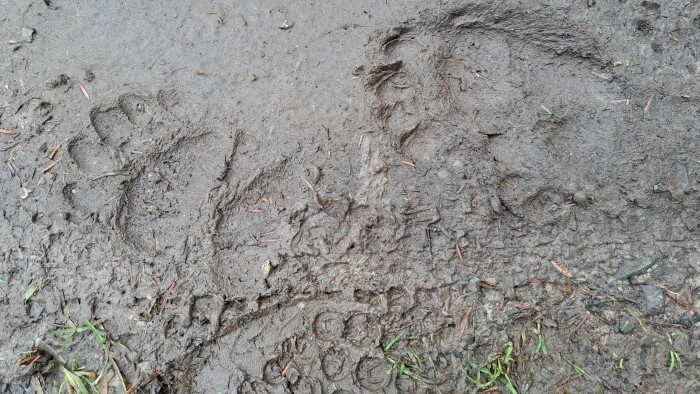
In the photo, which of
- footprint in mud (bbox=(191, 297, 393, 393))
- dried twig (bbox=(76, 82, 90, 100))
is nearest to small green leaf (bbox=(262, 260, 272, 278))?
footprint in mud (bbox=(191, 297, 393, 393))

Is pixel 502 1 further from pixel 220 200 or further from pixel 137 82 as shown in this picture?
pixel 137 82

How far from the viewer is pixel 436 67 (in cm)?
235

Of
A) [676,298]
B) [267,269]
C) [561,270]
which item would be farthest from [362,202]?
[676,298]

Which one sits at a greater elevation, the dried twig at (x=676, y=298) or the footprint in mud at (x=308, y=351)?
the footprint in mud at (x=308, y=351)

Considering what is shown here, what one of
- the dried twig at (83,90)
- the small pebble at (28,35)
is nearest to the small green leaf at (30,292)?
the dried twig at (83,90)

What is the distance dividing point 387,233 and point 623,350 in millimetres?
1033

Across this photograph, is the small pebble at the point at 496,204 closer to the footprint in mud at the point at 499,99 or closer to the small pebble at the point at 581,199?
the footprint in mud at the point at 499,99

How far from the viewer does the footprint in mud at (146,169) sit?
2.28 metres

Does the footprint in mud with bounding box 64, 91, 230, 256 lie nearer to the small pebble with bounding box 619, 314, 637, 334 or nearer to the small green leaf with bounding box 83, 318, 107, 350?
the small green leaf with bounding box 83, 318, 107, 350

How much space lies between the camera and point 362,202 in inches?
89.4

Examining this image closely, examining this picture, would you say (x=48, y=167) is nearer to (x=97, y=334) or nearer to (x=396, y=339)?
(x=97, y=334)

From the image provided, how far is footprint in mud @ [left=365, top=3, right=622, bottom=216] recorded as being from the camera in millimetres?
2258

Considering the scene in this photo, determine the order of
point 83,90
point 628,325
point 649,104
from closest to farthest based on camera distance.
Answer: point 628,325
point 649,104
point 83,90

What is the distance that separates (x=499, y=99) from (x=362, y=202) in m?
0.73
